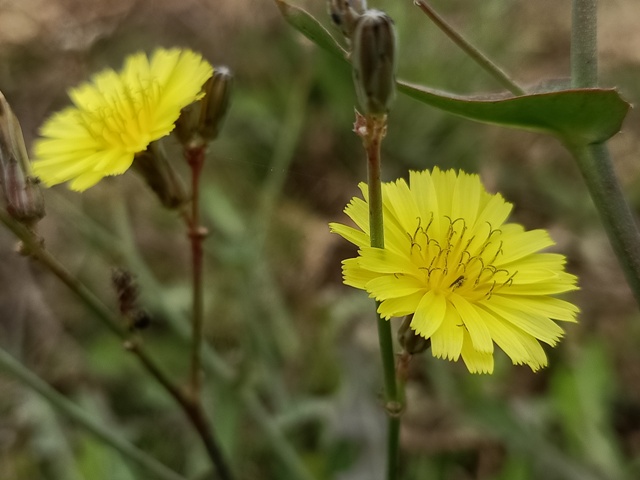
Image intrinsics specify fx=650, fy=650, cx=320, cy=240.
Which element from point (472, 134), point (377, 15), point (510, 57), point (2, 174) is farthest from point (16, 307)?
point (510, 57)

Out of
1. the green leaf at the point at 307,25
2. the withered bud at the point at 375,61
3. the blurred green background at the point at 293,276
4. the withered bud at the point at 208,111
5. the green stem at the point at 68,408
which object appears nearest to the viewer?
the withered bud at the point at 375,61

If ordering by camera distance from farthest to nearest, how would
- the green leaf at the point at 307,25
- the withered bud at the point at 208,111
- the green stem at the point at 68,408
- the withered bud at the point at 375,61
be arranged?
the green stem at the point at 68,408
the withered bud at the point at 208,111
the green leaf at the point at 307,25
the withered bud at the point at 375,61

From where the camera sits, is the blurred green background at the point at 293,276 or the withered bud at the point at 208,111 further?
the blurred green background at the point at 293,276

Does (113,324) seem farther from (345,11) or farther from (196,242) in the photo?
(345,11)

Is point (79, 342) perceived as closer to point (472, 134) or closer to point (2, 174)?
point (2, 174)

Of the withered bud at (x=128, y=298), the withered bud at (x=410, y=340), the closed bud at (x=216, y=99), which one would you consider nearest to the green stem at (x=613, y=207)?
the withered bud at (x=410, y=340)

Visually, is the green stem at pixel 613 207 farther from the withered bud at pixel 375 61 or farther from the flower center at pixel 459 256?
the withered bud at pixel 375 61

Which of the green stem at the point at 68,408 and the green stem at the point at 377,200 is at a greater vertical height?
the green stem at the point at 377,200

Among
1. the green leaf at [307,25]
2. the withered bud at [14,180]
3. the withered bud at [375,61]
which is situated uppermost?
the green leaf at [307,25]

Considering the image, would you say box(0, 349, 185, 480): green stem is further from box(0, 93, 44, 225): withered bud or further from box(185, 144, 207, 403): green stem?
box(0, 93, 44, 225): withered bud
